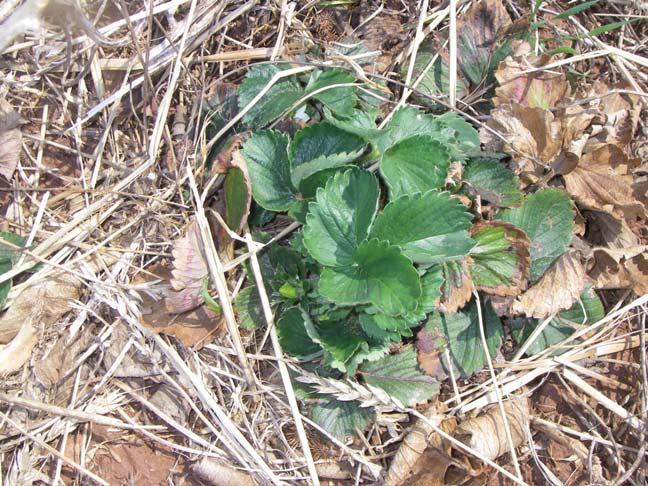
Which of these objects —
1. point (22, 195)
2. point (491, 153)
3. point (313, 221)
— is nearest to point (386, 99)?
point (491, 153)

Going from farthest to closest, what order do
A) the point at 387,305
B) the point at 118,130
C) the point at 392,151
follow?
the point at 118,130
the point at 392,151
the point at 387,305

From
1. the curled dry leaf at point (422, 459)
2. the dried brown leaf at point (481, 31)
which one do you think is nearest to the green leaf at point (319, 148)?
the dried brown leaf at point (481, 31)

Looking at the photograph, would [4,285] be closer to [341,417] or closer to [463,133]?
[341,417]

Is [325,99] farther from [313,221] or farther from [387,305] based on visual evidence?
[387,305]

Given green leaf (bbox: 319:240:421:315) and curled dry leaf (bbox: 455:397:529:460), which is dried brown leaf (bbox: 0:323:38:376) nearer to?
green leaf (bbox: 319:240:421:315)

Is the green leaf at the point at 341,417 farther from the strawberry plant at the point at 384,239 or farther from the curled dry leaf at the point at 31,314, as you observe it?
the curled dry leaf at the point at 31,314

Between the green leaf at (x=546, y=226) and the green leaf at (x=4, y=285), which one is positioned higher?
the green leaf at (x=4, y=285)

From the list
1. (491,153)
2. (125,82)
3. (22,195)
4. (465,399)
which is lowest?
(465,399)

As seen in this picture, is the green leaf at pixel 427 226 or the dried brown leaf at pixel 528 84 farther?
the dried brown leaf at pixel 528 84
